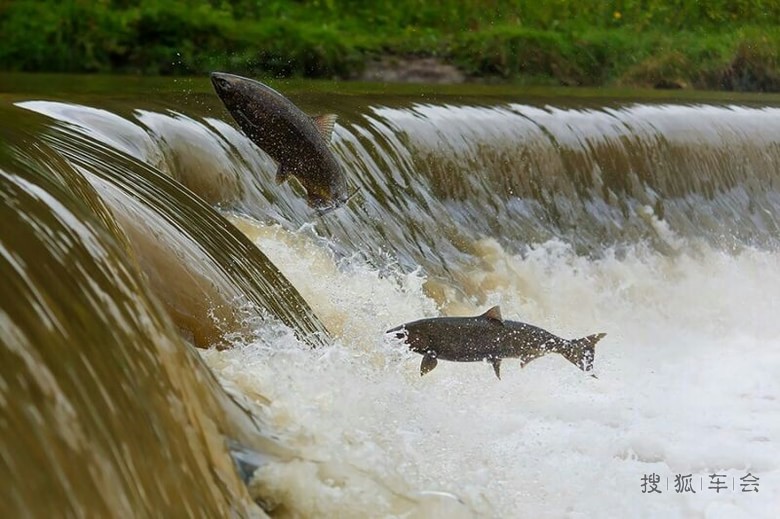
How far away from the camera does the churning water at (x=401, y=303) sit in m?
2.49

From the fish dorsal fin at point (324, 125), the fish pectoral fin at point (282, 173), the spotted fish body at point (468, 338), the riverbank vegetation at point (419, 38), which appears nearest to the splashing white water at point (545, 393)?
the spotted fish body at point (468, 338)

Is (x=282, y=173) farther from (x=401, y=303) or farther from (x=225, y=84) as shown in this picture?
(x=401, y=303)

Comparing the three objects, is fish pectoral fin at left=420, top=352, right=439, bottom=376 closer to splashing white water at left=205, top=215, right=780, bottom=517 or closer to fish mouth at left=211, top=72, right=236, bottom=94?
splashing white water at left=205, top=215, right=780, bottom=517

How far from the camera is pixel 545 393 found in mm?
5324

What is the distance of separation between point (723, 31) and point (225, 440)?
58.5 feet

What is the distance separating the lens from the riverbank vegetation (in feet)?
49.8

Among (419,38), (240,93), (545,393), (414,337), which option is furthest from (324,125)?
(419,38)

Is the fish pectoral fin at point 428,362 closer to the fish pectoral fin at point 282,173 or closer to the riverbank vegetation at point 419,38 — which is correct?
the fish pectoral fin at point 282,173

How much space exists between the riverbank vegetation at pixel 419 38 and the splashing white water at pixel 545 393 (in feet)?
26.3

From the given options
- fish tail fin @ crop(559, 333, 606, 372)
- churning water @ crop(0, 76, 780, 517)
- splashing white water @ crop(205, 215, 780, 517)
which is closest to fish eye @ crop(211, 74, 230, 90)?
churning water @ crop(0, 76, 780, 517)

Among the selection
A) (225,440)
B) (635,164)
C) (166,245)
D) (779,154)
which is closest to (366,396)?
(166,245)

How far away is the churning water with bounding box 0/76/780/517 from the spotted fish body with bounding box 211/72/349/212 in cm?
35

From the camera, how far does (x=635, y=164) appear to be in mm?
8914

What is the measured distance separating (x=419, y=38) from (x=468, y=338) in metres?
13.7
